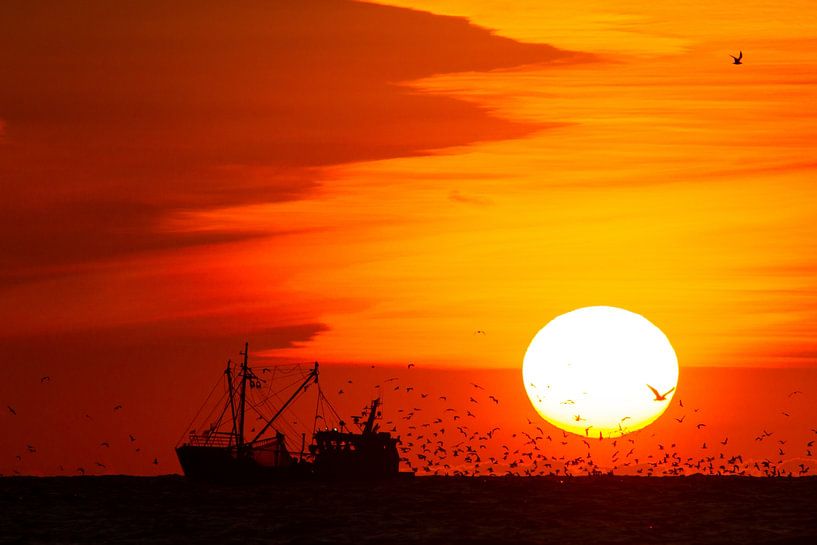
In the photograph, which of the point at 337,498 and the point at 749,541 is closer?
the point at 749,541

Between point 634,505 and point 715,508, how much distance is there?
9818mm

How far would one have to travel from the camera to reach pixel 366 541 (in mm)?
123312

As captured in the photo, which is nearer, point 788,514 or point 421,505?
point 788,514

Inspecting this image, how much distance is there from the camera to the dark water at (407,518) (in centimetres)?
12594

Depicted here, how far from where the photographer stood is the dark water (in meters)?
126

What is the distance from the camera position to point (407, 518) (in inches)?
5886

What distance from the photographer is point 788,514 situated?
500ft

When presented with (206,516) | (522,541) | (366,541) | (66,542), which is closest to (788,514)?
(522,541)

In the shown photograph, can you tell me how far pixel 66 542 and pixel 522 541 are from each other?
39.5 metres

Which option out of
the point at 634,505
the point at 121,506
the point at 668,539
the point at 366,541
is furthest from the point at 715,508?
the point at 121,506

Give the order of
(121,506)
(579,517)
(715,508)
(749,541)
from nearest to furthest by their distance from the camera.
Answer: (749,541)
(579,517)
(715,508)
(121,506)

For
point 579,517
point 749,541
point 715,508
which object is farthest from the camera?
point 715,508

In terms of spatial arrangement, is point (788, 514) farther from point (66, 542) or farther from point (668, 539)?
point (66, 542)

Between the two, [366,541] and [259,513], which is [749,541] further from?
[259,513]
